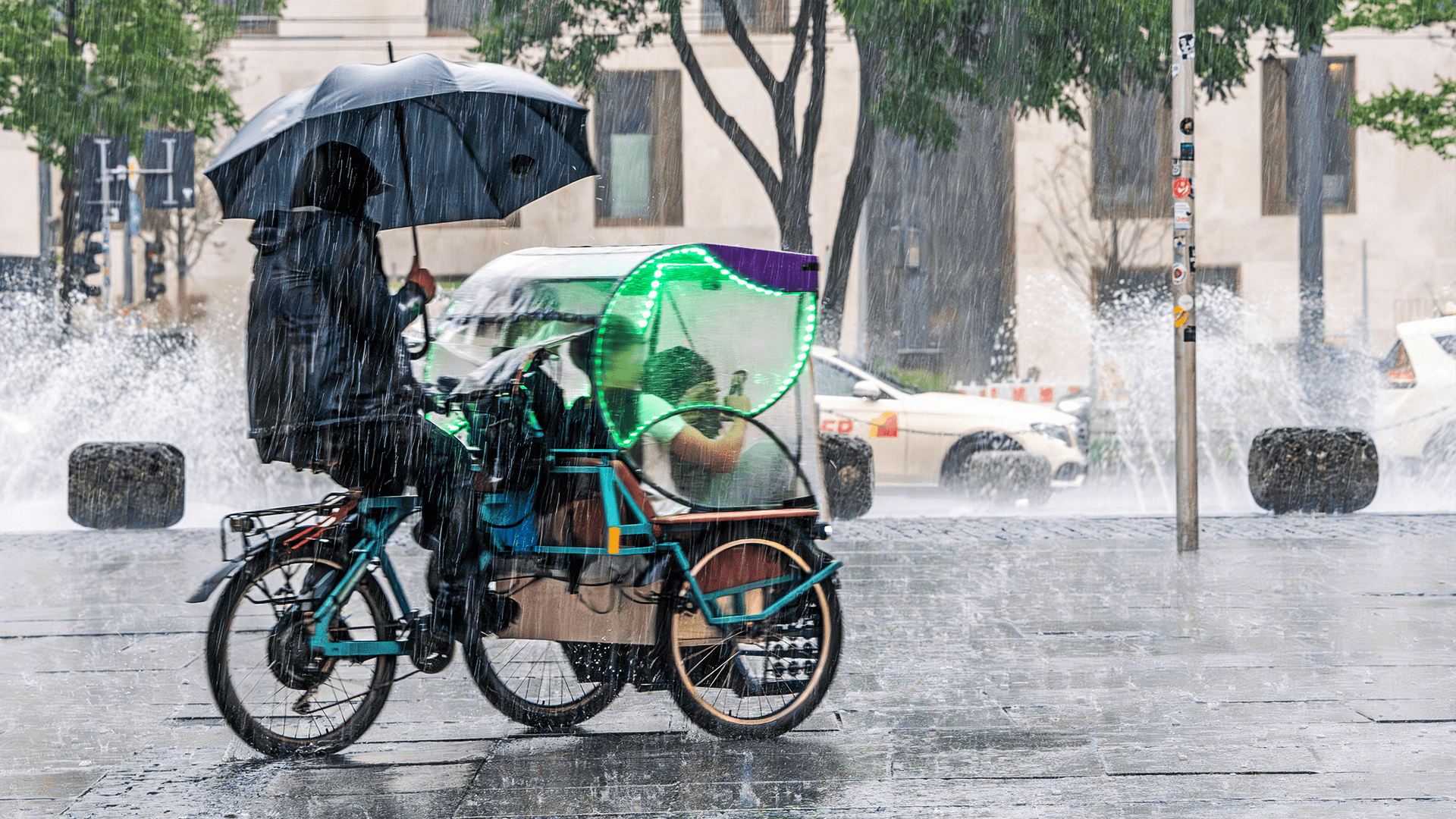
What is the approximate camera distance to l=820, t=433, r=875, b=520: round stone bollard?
12.8 m

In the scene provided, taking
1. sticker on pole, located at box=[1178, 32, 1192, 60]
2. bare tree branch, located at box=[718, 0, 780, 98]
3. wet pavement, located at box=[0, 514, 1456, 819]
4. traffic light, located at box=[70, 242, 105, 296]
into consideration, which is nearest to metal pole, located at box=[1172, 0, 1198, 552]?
sticker on pole, located at box=[1178, 32, 1192, 60]

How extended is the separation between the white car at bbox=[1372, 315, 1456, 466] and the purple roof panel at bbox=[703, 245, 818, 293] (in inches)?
406

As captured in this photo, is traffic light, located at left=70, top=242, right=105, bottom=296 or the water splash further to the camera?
traffic light, located at left=70, top=242, right=105, bottom=296

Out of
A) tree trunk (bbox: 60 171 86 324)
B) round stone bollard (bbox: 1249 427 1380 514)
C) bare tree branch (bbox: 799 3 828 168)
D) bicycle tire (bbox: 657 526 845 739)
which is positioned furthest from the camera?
tree trunk (bbox: 60 171 86 324)

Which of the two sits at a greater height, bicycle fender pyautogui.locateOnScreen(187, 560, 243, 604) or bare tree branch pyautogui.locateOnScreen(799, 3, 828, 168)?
bare tree branch pyautogui.locateOnScreen(799, 3, 828, 168)

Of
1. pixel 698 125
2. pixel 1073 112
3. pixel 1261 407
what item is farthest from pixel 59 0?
pixel 1261 407

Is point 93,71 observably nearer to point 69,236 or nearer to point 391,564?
point 69,236

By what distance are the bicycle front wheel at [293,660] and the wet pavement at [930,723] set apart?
0.12 meters

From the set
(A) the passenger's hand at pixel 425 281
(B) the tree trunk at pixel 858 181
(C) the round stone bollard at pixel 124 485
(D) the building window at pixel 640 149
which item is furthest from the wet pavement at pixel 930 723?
(D) the building window at pixel 640 149

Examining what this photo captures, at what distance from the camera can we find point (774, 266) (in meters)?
5.69

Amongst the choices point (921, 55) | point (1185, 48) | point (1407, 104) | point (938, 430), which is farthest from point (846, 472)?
point (1407, 104)

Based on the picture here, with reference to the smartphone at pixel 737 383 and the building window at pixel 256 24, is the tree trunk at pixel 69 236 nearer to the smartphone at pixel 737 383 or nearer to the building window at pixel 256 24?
the building window at pixel 256 24

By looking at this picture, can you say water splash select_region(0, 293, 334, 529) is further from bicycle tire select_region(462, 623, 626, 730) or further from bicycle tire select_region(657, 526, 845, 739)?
bicycle tire select_region(657, 526, 845, 739)

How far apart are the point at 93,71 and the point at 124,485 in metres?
11.6
